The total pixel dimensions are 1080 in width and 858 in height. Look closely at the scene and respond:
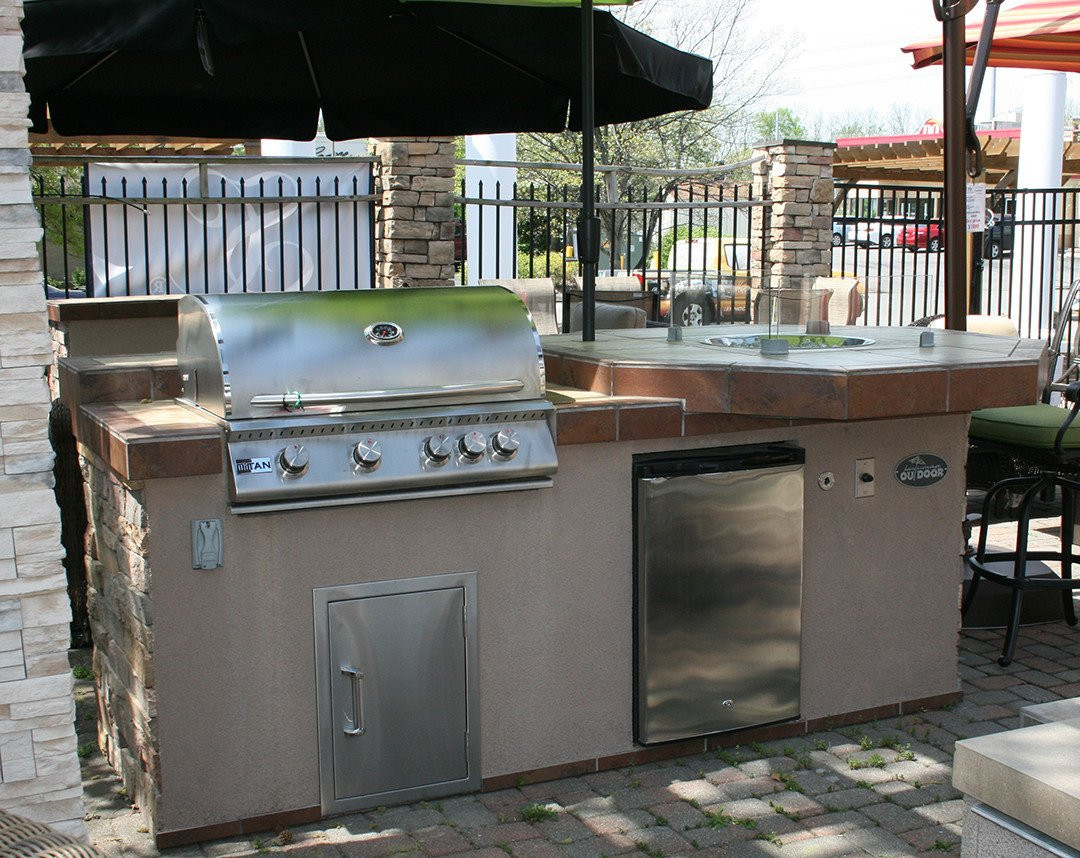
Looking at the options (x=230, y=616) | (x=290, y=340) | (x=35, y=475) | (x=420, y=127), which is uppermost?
(x=420, y=127)

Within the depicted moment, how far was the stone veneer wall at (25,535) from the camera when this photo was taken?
2.83 meters

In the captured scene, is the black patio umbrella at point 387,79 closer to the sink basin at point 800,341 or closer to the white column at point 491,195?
the sink basin at point 800,341

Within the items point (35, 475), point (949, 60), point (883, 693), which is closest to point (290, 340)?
point (35, 475)

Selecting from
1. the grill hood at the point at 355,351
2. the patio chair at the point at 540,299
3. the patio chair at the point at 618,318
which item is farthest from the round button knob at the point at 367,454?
the patio chair at the point at 540,299

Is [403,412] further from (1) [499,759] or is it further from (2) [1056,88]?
(2) [1056,88]

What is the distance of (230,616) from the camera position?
3557mm

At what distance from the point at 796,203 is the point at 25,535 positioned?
1009cm

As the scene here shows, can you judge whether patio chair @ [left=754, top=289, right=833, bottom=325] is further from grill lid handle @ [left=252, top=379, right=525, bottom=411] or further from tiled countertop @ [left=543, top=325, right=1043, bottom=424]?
grill lid handle @ [left=252, top=379, right=525, bottom=411]

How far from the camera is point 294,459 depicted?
3.50 metres

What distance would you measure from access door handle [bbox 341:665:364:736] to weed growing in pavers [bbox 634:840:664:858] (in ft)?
2.94

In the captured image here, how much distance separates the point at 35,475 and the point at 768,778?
2.51 meters

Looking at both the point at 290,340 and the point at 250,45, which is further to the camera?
the point at 250,45

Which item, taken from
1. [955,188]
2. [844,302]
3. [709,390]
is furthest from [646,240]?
[709,390]

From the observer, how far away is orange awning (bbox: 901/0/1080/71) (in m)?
7.15
